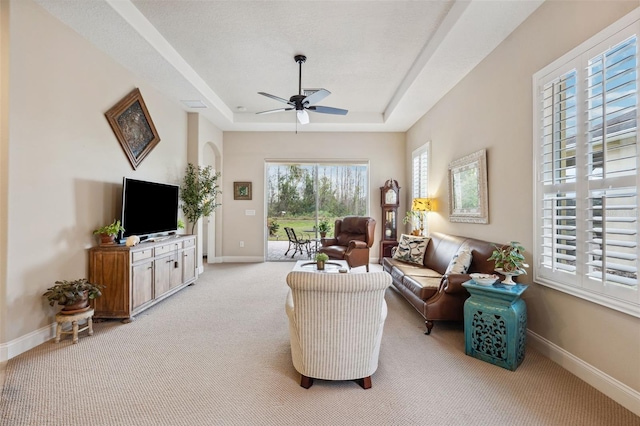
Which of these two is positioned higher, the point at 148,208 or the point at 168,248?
the point at 148,208

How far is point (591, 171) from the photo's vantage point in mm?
2162

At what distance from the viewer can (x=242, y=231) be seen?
691 centimetres

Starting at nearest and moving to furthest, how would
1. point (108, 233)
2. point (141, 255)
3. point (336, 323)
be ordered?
point (336, 323)
point (108, 233)
point (141, 255)

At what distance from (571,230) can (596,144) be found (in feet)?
2.19

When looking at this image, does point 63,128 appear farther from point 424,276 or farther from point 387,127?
point 387,127

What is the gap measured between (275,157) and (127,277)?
4304 millimetres

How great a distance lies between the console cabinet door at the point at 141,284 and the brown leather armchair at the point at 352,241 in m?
3.00

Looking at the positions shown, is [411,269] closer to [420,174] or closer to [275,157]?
[420,174]

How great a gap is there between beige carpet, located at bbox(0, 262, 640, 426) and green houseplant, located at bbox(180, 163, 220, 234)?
2.50 m

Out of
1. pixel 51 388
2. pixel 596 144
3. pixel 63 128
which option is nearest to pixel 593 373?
pixel 596 144

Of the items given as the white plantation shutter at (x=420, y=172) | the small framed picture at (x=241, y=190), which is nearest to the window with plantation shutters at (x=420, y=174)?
the white plantation shutter at (x=420, y=172)

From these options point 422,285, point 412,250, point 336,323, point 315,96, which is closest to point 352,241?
point 412,250

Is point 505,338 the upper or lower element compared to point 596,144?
lower

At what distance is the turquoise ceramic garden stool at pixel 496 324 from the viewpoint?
2.35m
